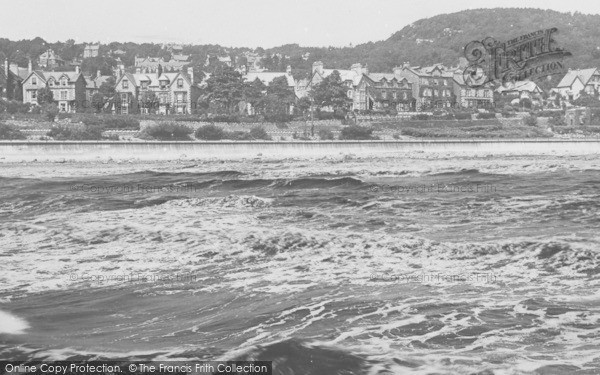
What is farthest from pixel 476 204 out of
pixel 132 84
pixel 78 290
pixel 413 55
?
pixel 413 55

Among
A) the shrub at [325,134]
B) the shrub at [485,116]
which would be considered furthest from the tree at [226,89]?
the shrub at [485,116]

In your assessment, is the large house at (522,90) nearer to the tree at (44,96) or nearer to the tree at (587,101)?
the tree at (587,101)

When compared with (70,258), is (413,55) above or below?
above

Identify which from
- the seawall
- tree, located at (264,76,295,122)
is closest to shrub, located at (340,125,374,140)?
tree, located at (264,76,295,122)

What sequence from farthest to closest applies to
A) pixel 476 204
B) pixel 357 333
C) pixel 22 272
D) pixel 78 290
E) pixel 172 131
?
pixel 172 131 → pixel 476 204 → pixel 22 272 → pixel 78 290 → pixel 357 333

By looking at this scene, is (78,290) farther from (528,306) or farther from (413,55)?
(413,55)
